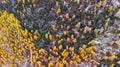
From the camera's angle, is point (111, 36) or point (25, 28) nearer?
point (111, 36)

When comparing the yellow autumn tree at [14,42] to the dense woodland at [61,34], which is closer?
the dense woodland at [61,34]

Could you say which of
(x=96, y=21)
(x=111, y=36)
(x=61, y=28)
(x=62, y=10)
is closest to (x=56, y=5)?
(x=62, y=10)

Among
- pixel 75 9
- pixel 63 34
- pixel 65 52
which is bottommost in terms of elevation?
pixel 65 52

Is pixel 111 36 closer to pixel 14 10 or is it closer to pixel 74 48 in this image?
pixel 74 48

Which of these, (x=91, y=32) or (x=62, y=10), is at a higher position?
(x=62, y=10)

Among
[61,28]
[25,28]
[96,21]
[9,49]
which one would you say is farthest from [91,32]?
[9,49]

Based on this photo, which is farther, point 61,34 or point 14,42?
point 14,42

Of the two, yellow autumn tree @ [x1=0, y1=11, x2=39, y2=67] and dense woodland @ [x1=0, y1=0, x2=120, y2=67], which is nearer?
dense woodland @ [x1=0, y1=0, x2=120, y2=67]
